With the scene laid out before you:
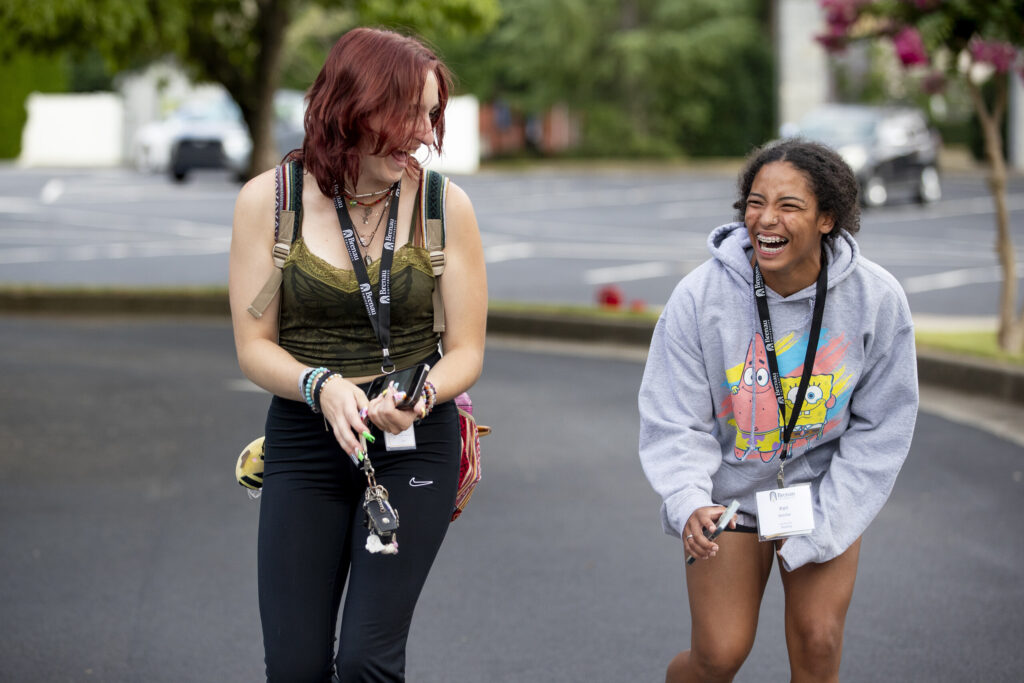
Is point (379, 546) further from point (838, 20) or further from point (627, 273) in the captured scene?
point (627, 273)

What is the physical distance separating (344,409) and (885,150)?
24365 millimetres

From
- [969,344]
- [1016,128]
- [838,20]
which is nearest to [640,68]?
[1016,128]

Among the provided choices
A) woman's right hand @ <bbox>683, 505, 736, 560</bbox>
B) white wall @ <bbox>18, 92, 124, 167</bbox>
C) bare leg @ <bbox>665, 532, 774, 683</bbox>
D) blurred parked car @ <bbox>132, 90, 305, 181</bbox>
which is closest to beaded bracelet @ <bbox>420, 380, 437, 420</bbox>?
woman's right hand @ <bbox>683, 505, 736, 560</bbox>

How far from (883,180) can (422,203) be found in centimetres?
2409

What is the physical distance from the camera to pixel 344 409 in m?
2.98

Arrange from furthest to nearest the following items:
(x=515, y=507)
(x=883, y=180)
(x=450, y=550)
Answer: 1. (x=883, y=180)
2. (x=515, y=507)
3. (x=450, y=550)

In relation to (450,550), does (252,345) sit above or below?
above

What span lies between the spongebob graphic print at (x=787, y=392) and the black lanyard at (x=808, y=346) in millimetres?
16

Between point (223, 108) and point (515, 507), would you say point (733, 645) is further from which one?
point (223, 108)

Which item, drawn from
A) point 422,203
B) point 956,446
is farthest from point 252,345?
point 956,446

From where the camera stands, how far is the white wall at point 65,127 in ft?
145

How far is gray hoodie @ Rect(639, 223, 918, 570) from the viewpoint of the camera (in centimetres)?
332

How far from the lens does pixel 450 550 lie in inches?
244

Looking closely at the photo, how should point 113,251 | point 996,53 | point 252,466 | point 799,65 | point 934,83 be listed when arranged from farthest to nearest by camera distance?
point 799,65 → point 113,251 → point 934,83 → point 996,53 → point 252,466
